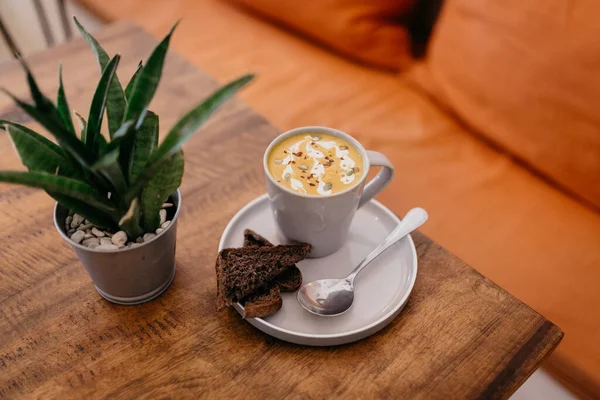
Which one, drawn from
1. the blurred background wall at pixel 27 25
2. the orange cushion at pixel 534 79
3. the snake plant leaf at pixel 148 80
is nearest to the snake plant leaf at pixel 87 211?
the snake plant leaf at pixel 148 80

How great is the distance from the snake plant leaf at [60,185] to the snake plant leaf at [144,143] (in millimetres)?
54

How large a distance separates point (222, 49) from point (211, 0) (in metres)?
0.27

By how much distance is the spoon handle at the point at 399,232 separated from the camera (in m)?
0.69

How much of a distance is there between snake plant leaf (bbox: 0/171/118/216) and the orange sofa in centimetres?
63

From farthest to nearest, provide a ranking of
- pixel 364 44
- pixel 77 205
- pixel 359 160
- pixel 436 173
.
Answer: pixel 364 44 → pixel 436 173 → pixel 359 160 → pixel 77 205

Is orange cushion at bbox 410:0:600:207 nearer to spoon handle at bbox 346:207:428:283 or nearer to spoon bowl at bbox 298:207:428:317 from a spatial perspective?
spoon handle at bbox 346:207:428:283

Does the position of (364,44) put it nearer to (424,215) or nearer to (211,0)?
(211,0)

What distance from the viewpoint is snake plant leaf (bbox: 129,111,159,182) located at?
58 cm

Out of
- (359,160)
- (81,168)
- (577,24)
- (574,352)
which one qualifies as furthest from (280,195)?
(577,24)

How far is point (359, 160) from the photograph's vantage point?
675mm

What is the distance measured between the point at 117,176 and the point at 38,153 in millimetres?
93

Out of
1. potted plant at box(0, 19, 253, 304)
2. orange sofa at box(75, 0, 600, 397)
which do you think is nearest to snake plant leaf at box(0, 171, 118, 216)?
potted plant at box(0, 19, 253, 304)

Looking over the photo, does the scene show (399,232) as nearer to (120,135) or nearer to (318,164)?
(318,164)

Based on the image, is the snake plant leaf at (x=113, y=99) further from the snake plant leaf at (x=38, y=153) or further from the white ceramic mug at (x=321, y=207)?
the white ceramic mug at (x=321, y=207)
